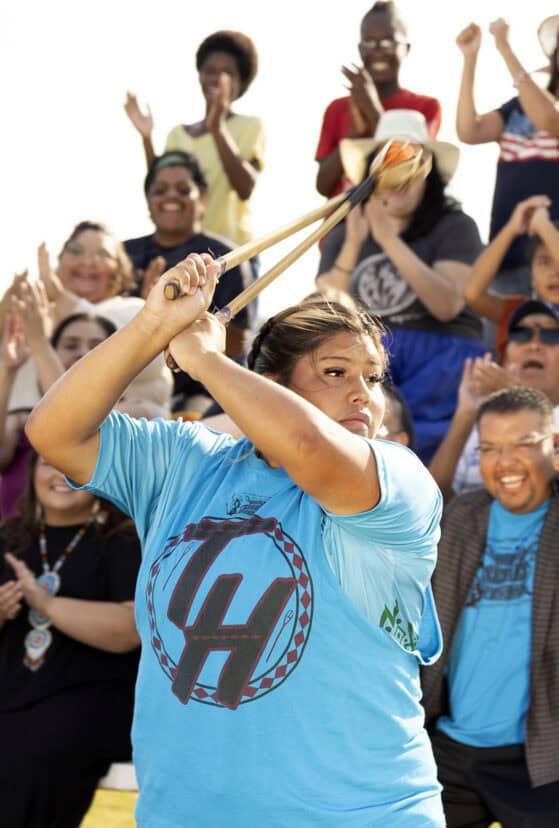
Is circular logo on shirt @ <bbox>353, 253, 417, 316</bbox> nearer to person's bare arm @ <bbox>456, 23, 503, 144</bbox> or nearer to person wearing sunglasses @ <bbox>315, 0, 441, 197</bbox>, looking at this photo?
person's bare arm @ <bbox>456, 23, 503, 144</bbox>

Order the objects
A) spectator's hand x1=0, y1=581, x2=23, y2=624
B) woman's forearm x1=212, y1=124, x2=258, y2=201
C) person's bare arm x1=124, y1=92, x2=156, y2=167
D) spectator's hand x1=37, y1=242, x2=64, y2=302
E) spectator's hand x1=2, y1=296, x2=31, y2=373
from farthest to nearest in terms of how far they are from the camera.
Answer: person's bare arm x1=124, y1=92, x2=156, y2=167 → woman's forearm x1=212, y1=124, x2=258, y2=201 → spectator's hand x1=37, y1=242, x2=64, y2=302 → spectator's hand x1=2, y1=296, x2=31, y2=373 → spectator's hand x1=0, y1=581, x2=23, y2=624

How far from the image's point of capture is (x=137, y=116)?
7.38 m

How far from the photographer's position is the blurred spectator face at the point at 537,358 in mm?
5277

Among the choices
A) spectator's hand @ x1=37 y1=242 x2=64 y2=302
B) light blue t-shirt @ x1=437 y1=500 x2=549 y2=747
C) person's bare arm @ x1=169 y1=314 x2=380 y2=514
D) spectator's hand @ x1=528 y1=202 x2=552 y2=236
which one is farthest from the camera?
spectator's hand @ x1=37 y1=242 x2=64 y2=302

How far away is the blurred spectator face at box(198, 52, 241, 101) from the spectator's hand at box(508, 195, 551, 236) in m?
2.19

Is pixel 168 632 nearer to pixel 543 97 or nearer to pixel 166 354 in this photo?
pixel 166 354

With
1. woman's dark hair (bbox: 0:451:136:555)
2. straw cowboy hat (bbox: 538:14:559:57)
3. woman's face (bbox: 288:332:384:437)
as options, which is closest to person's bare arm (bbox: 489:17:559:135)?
straw cowboy hat (bbox: 538:14:559:57)

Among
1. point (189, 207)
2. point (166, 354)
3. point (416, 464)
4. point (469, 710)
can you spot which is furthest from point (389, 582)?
point (189, 207)

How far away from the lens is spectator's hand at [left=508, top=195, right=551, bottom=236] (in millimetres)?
5594

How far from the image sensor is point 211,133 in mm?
6965

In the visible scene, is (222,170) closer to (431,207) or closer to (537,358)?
(431,207)

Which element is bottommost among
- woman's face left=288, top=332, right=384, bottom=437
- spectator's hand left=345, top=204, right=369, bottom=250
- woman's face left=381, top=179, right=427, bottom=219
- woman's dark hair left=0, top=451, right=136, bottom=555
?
woman's dark hair left=0, top=451, right=136, bottom=555

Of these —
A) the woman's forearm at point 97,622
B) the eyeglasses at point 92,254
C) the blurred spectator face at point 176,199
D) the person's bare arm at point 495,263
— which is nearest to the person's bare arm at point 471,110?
the person's bare arm at point 495,263

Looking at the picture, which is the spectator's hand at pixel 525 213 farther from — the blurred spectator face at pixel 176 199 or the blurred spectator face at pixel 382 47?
the blurred spectator face at pixel 176 199
